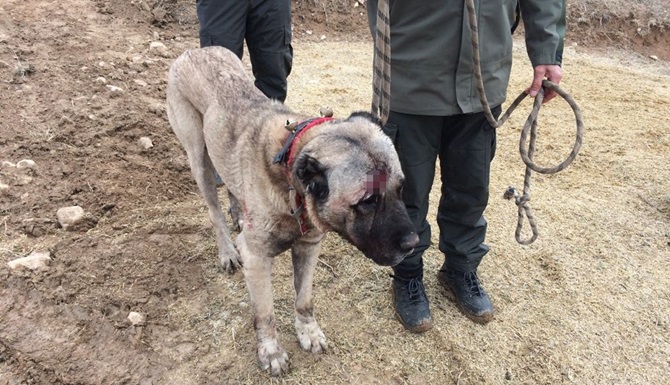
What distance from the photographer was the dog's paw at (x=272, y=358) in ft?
8.81

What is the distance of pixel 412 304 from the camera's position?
305cm

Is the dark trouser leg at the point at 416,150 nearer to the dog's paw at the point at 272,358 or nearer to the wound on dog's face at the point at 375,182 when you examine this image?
the wound on dog's face at the point at 375,182

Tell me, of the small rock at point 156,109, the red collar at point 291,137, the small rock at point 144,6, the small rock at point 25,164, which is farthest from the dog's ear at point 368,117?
the small rock at point 144,6

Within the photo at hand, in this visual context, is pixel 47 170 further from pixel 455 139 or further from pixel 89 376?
pixel 455 139

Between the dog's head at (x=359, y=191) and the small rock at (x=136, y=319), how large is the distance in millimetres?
1444

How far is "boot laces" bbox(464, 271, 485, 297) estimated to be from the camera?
10.3 feet

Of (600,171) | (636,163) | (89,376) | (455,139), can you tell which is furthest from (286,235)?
(636,163)

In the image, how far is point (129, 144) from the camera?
4.56m

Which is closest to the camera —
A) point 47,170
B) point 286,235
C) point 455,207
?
point 286,235

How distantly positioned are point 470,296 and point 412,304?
39 cm

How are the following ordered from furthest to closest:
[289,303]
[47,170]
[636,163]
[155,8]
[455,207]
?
1. [155,8]
2. [636,163]
3. [47,170]
4. [289,303]
5. [455,207]

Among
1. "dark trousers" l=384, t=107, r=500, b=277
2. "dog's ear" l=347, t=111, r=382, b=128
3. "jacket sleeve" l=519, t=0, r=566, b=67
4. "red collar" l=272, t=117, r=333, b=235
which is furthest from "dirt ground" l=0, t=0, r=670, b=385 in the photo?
"jacket sleeve" l=519, t=0, r=566, b=67

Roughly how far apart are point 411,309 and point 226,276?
1.28 metres

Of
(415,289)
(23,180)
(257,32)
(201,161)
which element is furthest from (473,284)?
(23,180)
